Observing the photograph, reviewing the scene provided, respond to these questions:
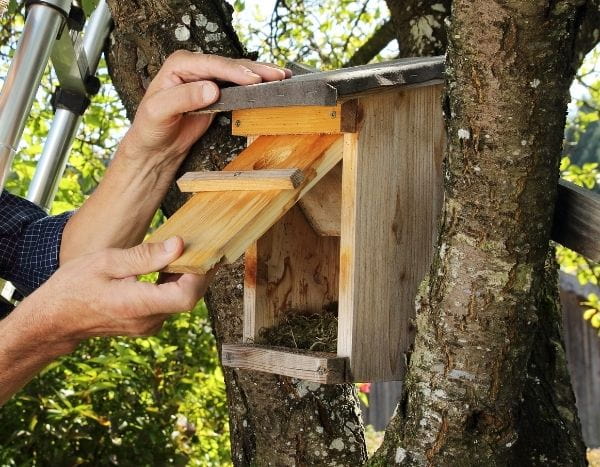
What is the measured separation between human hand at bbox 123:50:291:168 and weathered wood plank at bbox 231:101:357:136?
0.27ft

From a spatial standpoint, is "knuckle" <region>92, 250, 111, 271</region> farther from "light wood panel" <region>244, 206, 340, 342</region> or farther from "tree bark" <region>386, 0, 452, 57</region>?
"tree bark" <region>386, 0, 452, 57</region>

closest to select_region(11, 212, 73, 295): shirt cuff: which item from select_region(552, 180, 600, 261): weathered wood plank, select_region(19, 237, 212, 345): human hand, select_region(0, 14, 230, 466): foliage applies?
select_region(19, 237, 212, 345): human hand

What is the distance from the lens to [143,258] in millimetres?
1586

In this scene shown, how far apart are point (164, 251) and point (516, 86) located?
640 mm


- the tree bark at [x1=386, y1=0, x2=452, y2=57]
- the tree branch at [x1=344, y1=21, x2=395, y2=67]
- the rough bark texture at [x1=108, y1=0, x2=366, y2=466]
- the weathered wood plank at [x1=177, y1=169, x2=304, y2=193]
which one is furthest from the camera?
the tree branch at [x1=344, y1=21, x2=395, y2=67]

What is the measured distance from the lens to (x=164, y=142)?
212cm

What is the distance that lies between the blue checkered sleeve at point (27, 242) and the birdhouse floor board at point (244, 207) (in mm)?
707

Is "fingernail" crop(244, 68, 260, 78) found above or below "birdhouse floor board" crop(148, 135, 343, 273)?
above

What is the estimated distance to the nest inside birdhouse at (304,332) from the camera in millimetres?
1859

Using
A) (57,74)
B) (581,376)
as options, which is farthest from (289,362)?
(581,376)

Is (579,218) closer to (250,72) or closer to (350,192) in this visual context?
(350,192)

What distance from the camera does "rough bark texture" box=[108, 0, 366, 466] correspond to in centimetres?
207

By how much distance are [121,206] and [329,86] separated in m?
0.85

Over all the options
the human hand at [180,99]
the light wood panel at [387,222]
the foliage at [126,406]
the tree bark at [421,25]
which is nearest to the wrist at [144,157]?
the human hand at [180,99]
